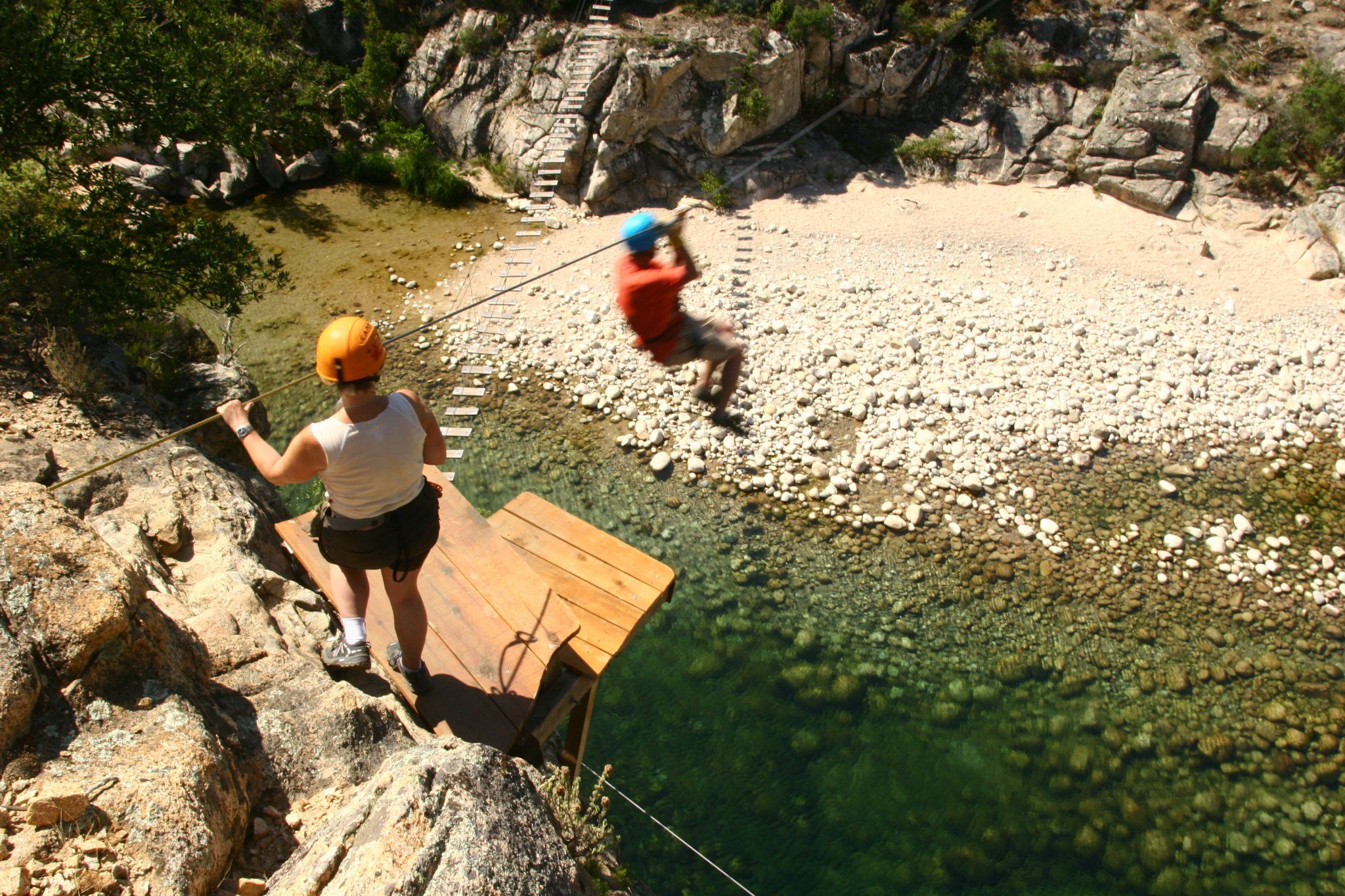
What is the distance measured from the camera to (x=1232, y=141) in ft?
43.6

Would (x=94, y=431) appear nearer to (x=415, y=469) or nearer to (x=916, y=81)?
(x=415, y=469)

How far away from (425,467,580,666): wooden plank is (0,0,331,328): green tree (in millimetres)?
4191

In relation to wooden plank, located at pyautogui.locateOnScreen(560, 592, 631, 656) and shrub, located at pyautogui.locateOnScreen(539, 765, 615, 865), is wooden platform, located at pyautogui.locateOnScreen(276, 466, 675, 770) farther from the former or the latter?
shrub, located at pyautogui.locateOnScreen(539, 765, 615, 865)

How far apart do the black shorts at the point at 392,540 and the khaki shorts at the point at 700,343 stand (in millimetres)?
2804

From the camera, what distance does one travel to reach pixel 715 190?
1345cm

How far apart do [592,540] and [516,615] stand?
1.46 metres

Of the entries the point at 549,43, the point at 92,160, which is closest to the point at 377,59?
the point at 549,43

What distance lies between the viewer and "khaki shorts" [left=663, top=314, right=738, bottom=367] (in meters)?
5.92

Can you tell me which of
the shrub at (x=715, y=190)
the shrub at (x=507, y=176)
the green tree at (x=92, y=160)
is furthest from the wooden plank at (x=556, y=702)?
the shrub at (x=507, y=176)

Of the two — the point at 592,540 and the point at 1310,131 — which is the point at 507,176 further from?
the point at 1310,131

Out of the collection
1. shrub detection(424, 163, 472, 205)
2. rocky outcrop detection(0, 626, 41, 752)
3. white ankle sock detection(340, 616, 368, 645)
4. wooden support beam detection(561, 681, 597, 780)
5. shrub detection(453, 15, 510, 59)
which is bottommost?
wooden support beam detection(561, 681, 597, 780)

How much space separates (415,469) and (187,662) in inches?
54.8

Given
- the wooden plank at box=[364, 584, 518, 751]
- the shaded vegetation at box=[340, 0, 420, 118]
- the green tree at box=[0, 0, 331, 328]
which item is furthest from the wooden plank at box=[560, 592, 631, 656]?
the shaded vegetation at box=[340, 0, 420, 118]

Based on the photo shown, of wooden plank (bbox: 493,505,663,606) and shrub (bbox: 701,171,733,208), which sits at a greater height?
wooden plank (bbox: 493,505,663,606)
